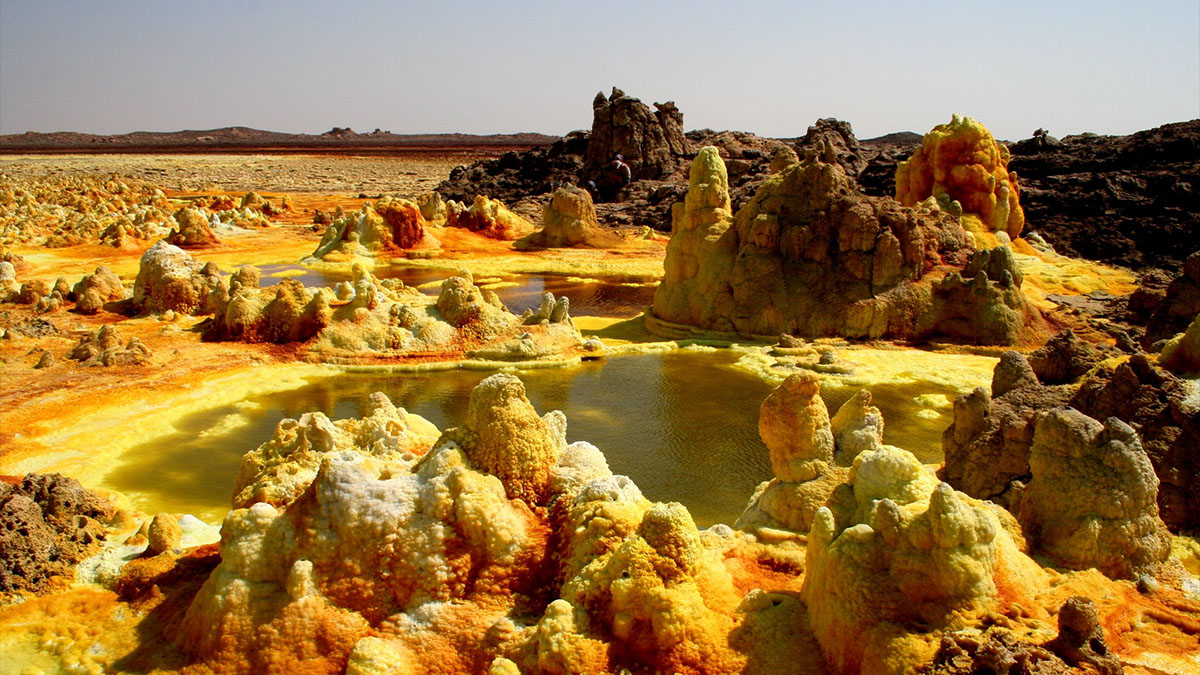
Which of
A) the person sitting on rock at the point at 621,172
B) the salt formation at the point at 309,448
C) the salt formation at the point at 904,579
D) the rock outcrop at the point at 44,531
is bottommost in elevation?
the rock outcrop at the point at 44,531

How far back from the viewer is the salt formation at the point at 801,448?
6219mm

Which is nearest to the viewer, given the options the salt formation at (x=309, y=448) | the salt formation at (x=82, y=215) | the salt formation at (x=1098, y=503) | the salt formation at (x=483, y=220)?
the salt formation at (x=1098, y=503)

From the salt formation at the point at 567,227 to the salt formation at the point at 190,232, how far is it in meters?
10.3

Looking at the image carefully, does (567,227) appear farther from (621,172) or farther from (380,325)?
(380,325)

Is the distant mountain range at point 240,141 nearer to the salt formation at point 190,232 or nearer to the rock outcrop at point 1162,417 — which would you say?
the salt formation at point 190,232

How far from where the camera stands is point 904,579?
13.7 feet

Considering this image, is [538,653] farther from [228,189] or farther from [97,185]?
[228,189]

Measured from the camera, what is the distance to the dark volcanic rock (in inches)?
1015

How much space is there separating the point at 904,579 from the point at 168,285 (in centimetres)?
1588

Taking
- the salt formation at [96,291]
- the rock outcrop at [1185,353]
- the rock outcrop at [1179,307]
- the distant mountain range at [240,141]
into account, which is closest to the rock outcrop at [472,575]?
the rock outcrop at [1185,353]

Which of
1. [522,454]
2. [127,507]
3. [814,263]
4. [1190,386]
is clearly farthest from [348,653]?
[814,263]

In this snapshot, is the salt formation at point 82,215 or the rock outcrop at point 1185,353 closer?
the rock outcrop at point 1185,353

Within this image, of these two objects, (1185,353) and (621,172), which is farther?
(621,172)

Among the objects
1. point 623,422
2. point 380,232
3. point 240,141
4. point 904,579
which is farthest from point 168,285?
point 240,141
